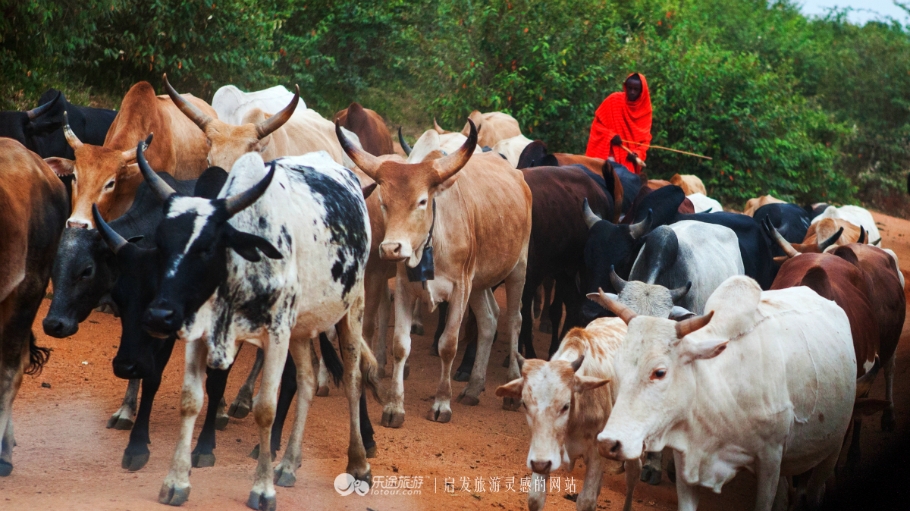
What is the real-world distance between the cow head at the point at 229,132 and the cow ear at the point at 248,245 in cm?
250

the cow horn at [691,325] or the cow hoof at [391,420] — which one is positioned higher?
the cow horn at [691,325]

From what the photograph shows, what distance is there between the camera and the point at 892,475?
6.05 meters

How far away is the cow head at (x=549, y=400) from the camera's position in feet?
16.4

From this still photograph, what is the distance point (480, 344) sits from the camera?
796 centimetres

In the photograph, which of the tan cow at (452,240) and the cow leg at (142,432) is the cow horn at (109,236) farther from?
the tan cow at (452,240)

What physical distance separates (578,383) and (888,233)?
16.2 m

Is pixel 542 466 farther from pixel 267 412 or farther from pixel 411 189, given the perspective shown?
pixel 411 189

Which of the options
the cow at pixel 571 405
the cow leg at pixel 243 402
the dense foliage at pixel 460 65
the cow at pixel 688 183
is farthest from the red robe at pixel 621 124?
the cow at pixel 571 405

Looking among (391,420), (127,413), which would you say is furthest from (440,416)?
(127,413)

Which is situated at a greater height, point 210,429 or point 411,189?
point 411,189

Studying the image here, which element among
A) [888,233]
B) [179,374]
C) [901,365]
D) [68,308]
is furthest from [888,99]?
[68,308]

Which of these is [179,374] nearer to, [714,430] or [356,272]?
[356,272]

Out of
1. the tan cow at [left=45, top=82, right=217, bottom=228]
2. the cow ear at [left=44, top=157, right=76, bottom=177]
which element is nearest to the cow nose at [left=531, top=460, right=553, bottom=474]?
the tan cow at [left=45, top=82, right=217, bottom=228]

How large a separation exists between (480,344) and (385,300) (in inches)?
34.4
